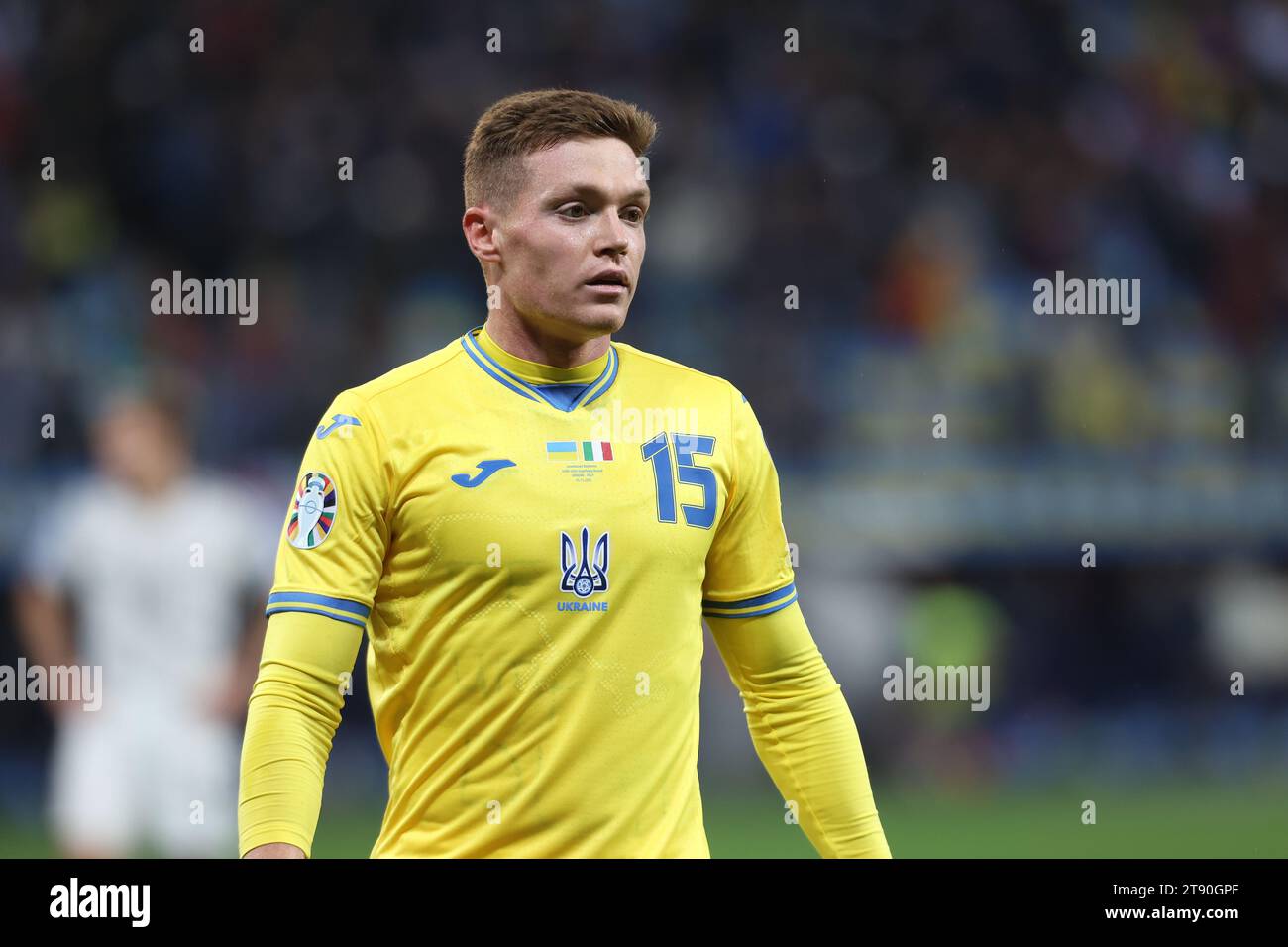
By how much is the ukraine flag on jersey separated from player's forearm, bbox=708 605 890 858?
0.65ft

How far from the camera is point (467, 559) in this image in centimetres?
321

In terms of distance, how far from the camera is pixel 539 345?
3453 mm

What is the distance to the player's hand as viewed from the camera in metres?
2.97

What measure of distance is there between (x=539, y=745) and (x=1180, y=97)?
10.9m

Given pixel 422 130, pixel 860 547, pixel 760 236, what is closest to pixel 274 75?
pixel 422 130

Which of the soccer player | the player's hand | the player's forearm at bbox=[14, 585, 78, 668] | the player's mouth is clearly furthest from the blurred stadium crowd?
the player's hand

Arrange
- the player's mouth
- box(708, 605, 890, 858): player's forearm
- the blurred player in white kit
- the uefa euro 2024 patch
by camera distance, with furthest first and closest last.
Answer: the blurred player in white kit
box(708, 605, 890, 858): player's forearm
the player's mouth
the uefa euro 2024 patch

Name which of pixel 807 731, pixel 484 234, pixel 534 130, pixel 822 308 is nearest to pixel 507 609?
pixel 807 731

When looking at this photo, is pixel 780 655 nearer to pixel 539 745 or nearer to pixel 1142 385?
pixel 539 745

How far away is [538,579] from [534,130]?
866 millimetres

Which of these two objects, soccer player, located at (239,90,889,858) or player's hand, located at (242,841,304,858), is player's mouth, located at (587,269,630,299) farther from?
player's hand, located at (242,841,304,858)

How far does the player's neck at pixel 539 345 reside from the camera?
11.3 feet

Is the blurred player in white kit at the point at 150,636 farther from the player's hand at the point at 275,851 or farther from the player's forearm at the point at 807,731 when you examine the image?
the player's hand at the point at 275,851
